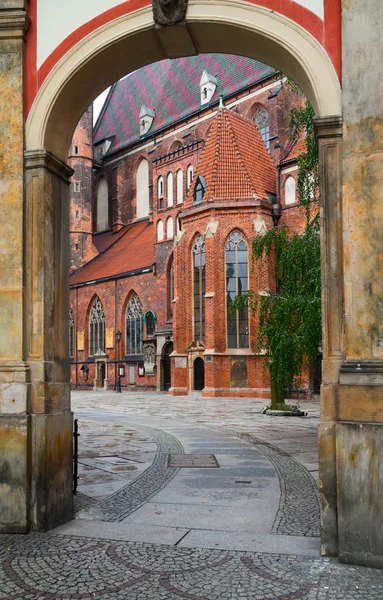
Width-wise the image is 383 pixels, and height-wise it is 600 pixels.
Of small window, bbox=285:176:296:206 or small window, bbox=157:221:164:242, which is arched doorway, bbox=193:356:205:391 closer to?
small window, bbox=285:176:296:206

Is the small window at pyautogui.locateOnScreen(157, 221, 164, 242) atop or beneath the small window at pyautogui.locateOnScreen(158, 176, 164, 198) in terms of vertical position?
beneath

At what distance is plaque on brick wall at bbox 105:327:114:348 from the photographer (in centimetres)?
4133

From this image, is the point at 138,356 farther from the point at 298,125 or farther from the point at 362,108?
the point at 362,108

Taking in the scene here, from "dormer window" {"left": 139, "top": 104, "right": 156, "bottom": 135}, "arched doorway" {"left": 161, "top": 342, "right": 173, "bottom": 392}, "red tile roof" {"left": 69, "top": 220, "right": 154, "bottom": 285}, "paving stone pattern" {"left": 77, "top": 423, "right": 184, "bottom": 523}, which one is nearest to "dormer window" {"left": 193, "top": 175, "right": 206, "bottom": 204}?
"red tile roof" {"left": 69, "top": 220, "right": 154, "bottom": 285}

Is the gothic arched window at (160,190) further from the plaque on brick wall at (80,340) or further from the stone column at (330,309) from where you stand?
the stone column at (330,309)

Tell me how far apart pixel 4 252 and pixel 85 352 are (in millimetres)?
39207

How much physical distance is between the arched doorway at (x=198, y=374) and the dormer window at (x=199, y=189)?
24.9 ft

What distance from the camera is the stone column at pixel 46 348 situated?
552 centimetres

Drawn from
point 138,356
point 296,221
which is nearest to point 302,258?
point 296,221

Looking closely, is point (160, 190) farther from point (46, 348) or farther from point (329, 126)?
point (329, 126)

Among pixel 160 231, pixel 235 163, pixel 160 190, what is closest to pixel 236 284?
pixel 235 163

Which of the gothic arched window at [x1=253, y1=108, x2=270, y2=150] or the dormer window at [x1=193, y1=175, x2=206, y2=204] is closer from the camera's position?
the dormer window at [x1=193, y1=175, x2=206, y2=204]

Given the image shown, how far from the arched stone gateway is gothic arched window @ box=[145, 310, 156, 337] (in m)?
31.8

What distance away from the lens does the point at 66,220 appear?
6.31 m
